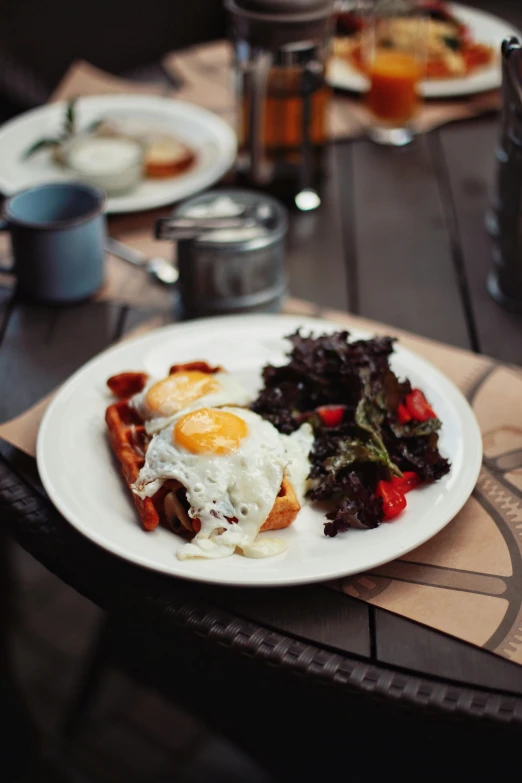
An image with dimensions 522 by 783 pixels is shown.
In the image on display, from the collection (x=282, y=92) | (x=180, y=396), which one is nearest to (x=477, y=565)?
(x=180, y=396)

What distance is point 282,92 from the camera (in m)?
2.26

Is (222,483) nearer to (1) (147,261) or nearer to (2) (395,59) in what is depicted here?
(1) (147,261)

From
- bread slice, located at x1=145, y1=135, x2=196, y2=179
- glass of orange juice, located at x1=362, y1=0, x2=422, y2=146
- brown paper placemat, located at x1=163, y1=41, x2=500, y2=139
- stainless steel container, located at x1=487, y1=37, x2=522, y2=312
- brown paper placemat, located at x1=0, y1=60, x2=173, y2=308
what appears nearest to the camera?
stainless steel container, located at x1=487, y1=37, x2=522, y2=312

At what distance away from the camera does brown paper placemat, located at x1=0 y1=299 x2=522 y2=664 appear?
118 cm

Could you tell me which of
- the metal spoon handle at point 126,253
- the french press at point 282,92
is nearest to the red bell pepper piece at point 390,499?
the metal spoon handle at point 126,253

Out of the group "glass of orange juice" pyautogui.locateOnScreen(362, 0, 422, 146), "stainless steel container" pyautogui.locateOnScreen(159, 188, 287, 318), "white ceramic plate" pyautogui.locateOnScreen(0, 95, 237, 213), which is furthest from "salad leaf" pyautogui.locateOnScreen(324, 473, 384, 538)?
"glass of orange juice" pyautogui.locateOnScreen(362, 0, 422, 146)

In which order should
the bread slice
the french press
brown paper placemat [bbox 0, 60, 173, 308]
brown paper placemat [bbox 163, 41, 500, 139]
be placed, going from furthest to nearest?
brown paper placemat [bbox 163, 41, 500, 139], the bread slice, the french press, brown paper placemat [bbox 0, 60, 173, 308]

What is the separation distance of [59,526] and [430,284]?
1169mm

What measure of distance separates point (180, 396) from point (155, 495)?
0.19 meters

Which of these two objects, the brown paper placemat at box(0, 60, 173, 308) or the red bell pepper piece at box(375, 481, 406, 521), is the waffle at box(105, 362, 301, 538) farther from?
the brown paper placemat at box(0, 60, 173, 308)

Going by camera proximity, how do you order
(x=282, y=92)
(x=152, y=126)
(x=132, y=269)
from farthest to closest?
1. (x=152, y=126)
2. (x=282, y=92)
3. (x=132, y=269)

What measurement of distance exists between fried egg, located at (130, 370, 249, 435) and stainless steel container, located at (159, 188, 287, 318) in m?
0.41

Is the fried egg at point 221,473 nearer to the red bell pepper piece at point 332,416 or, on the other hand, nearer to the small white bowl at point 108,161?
the red bell pepper piece at point 332,416

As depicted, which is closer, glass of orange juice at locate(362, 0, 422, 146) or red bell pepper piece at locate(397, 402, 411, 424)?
red bell pepper piece at locate(397, 402, 411, 424)
